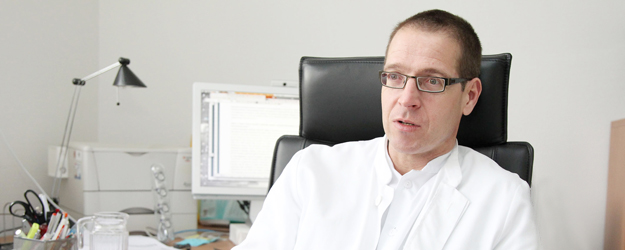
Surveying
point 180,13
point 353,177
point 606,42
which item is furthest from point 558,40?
point 180,13

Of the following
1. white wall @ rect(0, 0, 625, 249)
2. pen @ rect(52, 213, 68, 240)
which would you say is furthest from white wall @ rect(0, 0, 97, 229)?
pen @ rect(52, 213, 68, 240)

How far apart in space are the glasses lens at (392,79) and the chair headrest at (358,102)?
99mm

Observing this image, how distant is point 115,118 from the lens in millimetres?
2336

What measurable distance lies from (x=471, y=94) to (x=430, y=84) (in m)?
0.12

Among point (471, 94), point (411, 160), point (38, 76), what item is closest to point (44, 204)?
point (38, 76)

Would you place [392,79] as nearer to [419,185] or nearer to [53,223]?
[419,185]

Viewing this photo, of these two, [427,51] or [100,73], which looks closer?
[427,51]

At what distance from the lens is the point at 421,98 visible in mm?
1028

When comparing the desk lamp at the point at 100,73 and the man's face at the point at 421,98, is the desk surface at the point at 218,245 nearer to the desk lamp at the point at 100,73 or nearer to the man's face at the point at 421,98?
the desk lamp at the point at 100,73

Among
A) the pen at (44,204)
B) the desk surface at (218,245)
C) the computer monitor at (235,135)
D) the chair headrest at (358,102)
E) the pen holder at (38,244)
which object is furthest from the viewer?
Result: the computer monitor at (235,135)

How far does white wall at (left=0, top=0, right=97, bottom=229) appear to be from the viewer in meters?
1.79

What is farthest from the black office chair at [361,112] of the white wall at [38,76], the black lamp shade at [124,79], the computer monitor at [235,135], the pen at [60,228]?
the white wall at [38,76]

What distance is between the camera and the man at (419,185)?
1.00m

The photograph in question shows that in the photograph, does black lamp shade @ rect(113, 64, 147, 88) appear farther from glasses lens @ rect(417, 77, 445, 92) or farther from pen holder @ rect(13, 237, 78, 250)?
glasses lens @ rect(417, 77, 445, 92)
